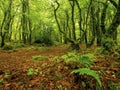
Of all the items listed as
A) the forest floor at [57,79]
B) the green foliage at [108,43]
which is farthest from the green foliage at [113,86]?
the green foliage at [108,43]

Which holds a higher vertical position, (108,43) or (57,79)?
(108,43)

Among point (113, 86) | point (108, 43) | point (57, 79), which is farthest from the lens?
point (108, 43)

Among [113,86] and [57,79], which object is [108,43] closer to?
[113,86]

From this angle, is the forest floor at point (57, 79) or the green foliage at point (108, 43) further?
the green foliage at point (108, 43)

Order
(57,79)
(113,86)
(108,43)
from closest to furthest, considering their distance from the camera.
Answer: (113,86)
(57,79)
(108,43)

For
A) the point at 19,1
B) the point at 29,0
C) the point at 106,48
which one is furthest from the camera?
the point at 29,0

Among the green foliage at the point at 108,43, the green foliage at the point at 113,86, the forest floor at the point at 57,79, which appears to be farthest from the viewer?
the green foliage at the point at 108,43

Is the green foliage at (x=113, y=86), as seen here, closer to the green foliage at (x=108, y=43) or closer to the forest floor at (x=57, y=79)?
the forest floor at (x=57, y=79)

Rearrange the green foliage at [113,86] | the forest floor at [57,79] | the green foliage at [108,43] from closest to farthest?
the green foliage at [113,86]
the forest floor at [57,79]
the green foliage at [108,43]

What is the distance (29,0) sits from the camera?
23828mm

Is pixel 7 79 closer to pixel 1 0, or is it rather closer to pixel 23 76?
pixel 23 76

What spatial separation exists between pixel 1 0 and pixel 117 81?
16868mm

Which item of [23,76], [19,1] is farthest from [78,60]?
[19,1]

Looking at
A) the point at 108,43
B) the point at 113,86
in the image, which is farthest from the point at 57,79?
the point at 108,43
